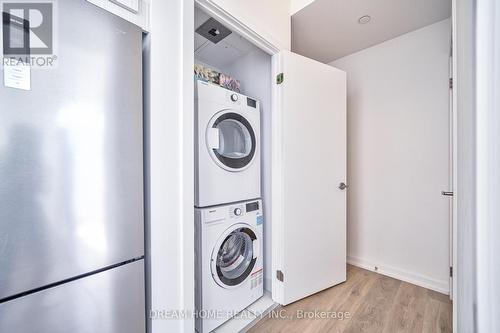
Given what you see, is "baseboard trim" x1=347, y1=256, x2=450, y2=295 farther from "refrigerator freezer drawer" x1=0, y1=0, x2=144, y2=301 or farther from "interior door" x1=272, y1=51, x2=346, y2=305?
"refrigerator freezer drawer" x1=0, y1=0, x2=144, y2=301

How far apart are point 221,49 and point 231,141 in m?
0.92

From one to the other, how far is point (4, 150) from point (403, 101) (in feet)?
9.04

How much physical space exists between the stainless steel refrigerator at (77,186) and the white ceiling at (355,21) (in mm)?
1616

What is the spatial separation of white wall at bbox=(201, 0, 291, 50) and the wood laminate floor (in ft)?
6.95

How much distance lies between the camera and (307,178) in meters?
1.69

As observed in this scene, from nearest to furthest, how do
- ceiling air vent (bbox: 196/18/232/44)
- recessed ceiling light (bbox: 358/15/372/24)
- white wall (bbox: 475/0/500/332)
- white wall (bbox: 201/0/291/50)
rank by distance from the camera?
white wall (bbox: 475/0/500/332) < white wall (bbox: 201/0/291/50) < ceiling air vent (bbox: 196/18/232/44) < recessed ceiling light (bbox: 358/15/372/24)

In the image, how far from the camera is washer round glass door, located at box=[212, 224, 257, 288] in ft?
4.69

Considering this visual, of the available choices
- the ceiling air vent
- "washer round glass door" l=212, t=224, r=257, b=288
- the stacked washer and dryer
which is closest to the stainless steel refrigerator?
the stacked washer and dryer

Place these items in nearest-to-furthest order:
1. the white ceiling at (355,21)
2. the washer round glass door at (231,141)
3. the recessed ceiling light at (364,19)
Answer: the washer round glass door at (231,141), the white ceiling at (355,21), the recessed ceiling light at (364,19)

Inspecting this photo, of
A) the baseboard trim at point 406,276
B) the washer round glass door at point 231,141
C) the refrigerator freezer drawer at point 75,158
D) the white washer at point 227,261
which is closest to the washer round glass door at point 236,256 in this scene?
the white washer at point 227,261

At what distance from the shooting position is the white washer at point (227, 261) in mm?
1285

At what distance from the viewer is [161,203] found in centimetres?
94

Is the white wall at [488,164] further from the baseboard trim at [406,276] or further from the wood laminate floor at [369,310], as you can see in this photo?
the baseboard trim at [406,276]

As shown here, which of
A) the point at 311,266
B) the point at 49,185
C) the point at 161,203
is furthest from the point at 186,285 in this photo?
the point at 311,266
